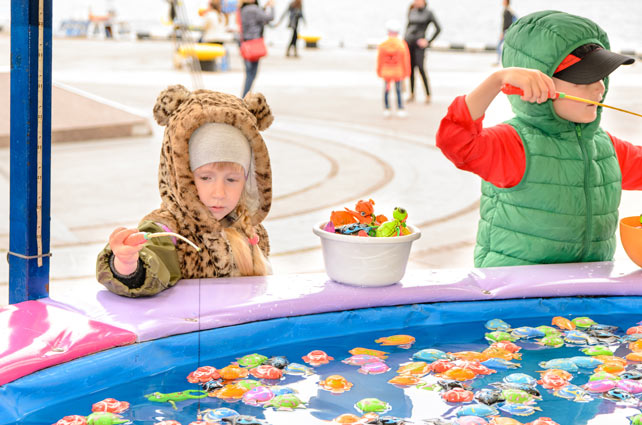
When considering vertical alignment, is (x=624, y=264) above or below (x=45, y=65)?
below

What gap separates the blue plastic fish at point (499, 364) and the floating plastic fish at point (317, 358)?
1.30ft

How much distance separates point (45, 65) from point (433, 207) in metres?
3.65

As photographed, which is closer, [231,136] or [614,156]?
[231,136]

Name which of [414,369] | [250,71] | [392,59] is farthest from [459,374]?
[250,71]

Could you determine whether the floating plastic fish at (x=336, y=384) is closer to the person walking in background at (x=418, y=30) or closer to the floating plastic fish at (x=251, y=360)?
the floating plastic fish at (x=251, y=360)

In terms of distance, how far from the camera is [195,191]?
7.59 ft

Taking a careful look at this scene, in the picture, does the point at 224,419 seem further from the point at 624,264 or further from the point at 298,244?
the point at 298,244

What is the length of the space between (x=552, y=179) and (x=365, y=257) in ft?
2.45

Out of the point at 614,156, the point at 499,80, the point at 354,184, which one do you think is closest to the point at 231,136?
the point at 499,80

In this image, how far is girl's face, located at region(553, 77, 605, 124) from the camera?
2680 mm

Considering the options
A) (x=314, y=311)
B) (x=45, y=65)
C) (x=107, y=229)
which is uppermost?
(x=45, y=65)

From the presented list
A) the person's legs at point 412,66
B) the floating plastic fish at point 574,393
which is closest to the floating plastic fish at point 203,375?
the floating plastic fish at point 574,393

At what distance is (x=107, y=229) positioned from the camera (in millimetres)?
4758

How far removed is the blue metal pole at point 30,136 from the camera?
2.10m
